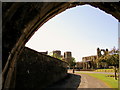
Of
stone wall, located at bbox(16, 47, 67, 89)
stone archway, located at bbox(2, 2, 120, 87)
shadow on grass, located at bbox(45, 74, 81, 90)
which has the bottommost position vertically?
shadow on grass, located at bbox(45, 74, 81, 90)

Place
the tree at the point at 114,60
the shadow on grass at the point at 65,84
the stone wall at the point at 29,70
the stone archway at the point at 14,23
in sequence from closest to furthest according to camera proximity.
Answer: the stone archway at the point at 14,23 → the stone wall at the point at 29,70 → the shadow on grass at the point at 65,84 → the tree at the point at 114,60

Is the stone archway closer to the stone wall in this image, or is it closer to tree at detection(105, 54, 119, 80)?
the stone wall

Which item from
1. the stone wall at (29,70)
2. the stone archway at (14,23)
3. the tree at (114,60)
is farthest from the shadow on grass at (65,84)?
the stone archway at (14,23)

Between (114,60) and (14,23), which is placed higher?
(14,23)

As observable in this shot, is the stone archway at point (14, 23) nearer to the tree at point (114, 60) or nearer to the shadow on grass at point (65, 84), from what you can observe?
the shadow on grass at point (65, 84)

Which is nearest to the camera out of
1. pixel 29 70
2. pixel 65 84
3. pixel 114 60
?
pixel 29 70

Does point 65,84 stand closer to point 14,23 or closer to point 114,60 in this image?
point 114,60

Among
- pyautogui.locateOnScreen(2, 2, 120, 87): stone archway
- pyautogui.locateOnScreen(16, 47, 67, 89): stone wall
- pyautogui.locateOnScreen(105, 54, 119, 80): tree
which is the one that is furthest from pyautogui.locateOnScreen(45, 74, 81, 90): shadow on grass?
pyautogui.locateOnScreen(2, 2, 120, 87): stone archway

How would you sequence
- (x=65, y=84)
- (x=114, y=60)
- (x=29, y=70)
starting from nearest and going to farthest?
1. (x=29, y=70)
2. (x=65, y=84)
3. (x=114, y=60)

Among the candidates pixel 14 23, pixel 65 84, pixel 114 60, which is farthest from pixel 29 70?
pixel 114 60

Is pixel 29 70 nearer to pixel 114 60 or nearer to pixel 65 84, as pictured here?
pixel 65 84

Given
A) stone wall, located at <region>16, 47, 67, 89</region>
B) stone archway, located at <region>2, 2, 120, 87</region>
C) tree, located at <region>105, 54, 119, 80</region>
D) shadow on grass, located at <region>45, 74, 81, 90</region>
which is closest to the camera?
stone archway, located at <region>2, 2, 120, 87</region>

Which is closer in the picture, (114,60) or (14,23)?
(14,23)

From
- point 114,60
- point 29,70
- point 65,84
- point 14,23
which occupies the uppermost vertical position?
point 14,23
